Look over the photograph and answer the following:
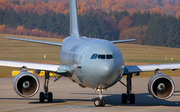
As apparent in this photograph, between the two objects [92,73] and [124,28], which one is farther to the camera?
[124,28]

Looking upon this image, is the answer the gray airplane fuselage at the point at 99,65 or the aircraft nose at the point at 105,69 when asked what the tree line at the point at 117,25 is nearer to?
the gray airplane fuselage at the point at 99,65

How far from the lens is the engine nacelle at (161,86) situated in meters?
18.1

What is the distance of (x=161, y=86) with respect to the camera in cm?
1839

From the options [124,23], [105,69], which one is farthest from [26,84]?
[124,23]

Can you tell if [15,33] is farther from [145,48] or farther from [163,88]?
[163,88]

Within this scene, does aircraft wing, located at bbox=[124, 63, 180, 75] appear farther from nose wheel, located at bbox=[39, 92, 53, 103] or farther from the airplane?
nose wheel, located at bbox=[39, 92, 53, 103]

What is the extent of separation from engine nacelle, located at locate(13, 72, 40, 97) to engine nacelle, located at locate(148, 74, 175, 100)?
6.00 metres

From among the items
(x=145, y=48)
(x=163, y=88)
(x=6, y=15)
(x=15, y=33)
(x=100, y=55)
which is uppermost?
(x=6, y=15)

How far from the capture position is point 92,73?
16.3 metres

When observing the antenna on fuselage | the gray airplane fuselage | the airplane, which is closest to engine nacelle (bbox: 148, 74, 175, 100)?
the airplane

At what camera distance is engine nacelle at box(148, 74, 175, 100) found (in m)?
18.1

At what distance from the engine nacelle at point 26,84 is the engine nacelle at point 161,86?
6.00 meters

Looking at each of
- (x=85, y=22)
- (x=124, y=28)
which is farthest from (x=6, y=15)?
(x=124, y=28)

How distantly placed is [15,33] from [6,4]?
14.9 metres
